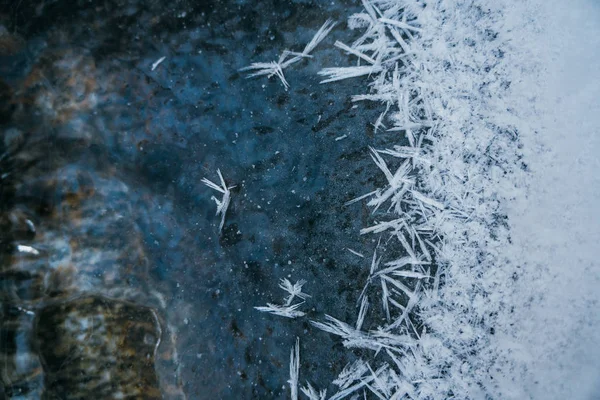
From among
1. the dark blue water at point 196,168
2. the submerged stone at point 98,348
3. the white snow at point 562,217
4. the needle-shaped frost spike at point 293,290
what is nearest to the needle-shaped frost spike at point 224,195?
A: the dark blue water at point 196,168

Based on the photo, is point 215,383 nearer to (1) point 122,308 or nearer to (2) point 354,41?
(1) point 122,308

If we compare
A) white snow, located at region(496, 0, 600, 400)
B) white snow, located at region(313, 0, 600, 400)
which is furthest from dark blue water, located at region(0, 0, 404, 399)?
white snow, located at region(496, 0, 600, 400)

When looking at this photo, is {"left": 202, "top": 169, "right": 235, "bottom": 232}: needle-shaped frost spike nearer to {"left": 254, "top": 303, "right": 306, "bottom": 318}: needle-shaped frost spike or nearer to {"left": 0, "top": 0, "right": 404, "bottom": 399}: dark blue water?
{"left": 0, "top": 0, "right": 404, "bottom": 399}: dark blue water

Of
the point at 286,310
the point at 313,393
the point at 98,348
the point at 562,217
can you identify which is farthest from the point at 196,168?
the point at 562,217

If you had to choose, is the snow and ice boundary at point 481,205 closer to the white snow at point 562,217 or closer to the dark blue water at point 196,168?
the white snow at point 562,217

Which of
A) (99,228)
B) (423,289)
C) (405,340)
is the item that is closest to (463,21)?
(423,289)

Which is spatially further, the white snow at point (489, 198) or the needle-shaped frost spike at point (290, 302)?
the needle-shaped frost spike at point (290, 302)

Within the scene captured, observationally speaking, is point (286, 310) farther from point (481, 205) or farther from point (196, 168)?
point (481, 205)

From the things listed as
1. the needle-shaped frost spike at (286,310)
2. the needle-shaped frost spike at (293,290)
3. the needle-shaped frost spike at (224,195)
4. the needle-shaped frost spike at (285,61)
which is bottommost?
the needle-shaped frost spike at (286,310)
